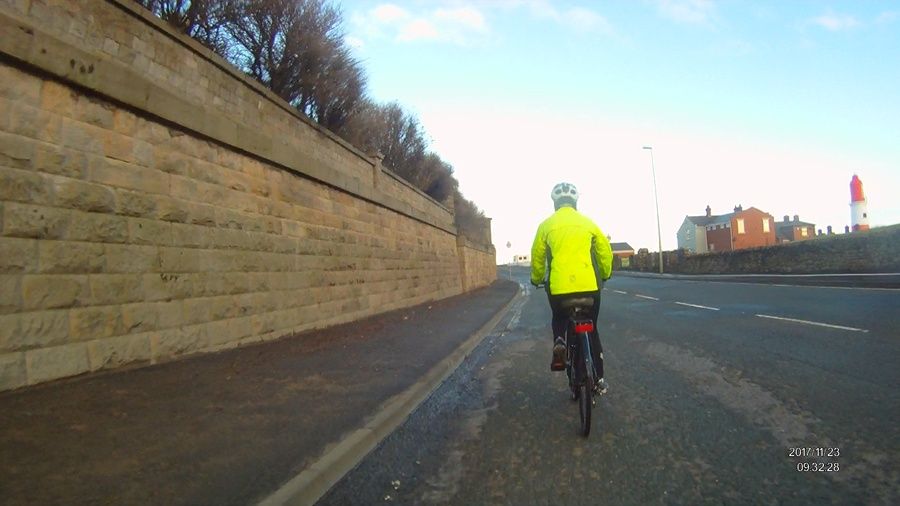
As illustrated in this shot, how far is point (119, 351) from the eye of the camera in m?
5.87

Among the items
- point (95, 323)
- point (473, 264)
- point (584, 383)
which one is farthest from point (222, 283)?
point (473, 264)

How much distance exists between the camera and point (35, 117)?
201 inches

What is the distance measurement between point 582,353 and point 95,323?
15.6ft

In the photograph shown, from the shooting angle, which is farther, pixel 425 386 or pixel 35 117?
pixel 425 386

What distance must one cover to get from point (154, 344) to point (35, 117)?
2.65 m

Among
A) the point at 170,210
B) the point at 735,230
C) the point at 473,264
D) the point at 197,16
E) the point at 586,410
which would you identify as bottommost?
the point at 586,410

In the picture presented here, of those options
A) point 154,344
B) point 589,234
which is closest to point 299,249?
point 154,344

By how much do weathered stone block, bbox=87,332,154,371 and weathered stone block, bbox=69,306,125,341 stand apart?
0.07 meters

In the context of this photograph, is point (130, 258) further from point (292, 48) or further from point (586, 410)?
point (292, 48)

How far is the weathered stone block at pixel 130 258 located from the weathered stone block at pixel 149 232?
80 millimetres

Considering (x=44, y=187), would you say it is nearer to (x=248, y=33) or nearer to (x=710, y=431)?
(x=710, y=431)

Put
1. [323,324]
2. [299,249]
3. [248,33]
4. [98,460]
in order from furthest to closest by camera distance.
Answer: [248,33], [323,324], [299,249], [98,460]

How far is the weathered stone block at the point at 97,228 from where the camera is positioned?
17.7 ft

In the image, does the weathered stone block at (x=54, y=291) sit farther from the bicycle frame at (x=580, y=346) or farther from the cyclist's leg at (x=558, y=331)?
the bicycle frame at (x=580, y=346)
